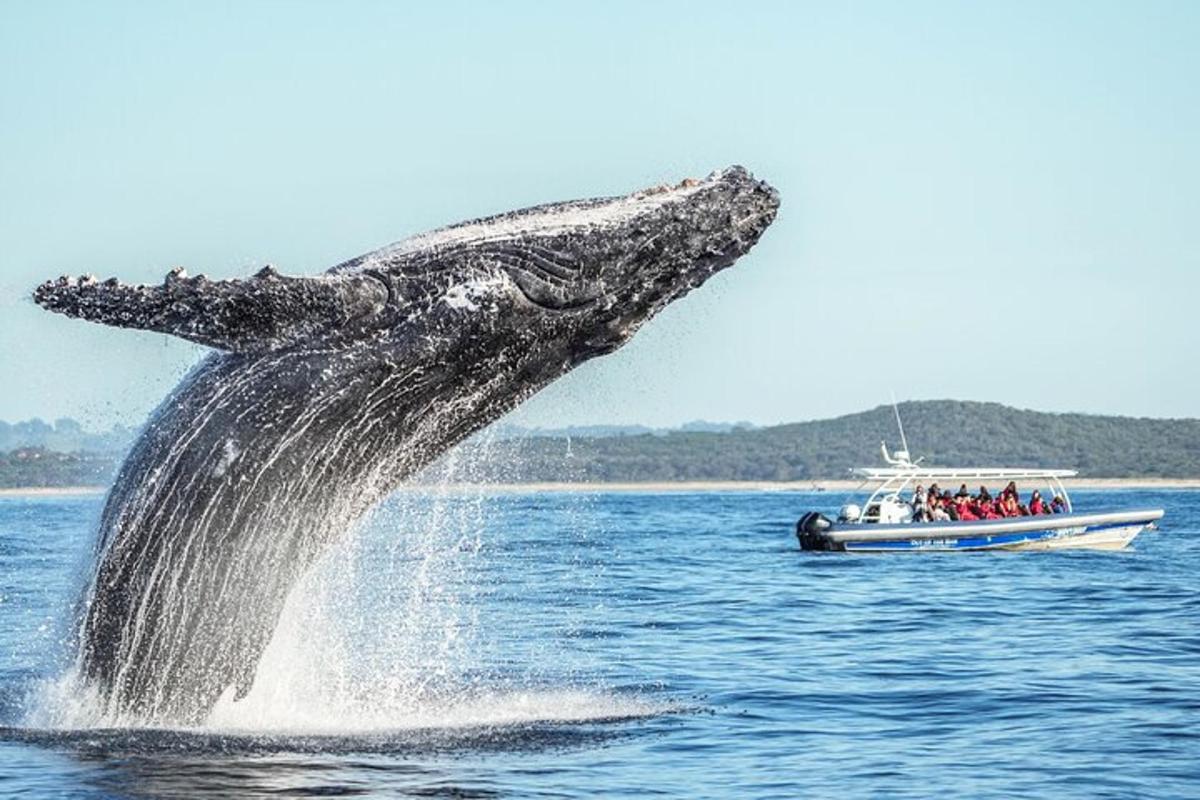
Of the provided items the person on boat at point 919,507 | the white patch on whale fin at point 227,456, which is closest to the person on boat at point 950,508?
the person on boat at point 919,507

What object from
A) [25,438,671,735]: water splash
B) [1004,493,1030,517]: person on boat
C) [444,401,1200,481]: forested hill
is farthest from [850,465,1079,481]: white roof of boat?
[444,401,1200,481]: forested hill

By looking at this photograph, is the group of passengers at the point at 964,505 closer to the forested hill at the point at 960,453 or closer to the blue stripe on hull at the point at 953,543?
the blue stripe on hull at the point at 953,543

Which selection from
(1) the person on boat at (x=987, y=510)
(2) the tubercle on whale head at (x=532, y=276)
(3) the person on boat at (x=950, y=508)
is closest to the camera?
(2) the tubercle on whale head at (x=532, y=276)

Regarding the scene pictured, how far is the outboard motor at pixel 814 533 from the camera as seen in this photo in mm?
39219

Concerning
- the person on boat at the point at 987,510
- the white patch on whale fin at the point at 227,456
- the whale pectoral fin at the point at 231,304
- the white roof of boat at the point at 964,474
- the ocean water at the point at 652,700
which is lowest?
the ocean water at the point at 652,700

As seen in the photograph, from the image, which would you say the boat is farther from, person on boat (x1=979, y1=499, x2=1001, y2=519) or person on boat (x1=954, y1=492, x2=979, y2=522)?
person on boat (x1=954, y1=492, x2=979, y2=522)

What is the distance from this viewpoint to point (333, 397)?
9836mm

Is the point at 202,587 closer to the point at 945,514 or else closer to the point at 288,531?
the point at 288,531

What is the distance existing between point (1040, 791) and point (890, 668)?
19.0 ft

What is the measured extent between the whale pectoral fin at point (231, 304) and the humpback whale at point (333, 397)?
0.06 feet

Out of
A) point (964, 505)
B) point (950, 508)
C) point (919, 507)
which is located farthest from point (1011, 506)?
point (919, 507)

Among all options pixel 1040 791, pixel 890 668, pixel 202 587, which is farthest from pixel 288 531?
pixel 890 668

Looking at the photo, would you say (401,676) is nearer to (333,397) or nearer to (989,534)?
(333,397)

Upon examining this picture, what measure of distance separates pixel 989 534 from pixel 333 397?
30.8m
